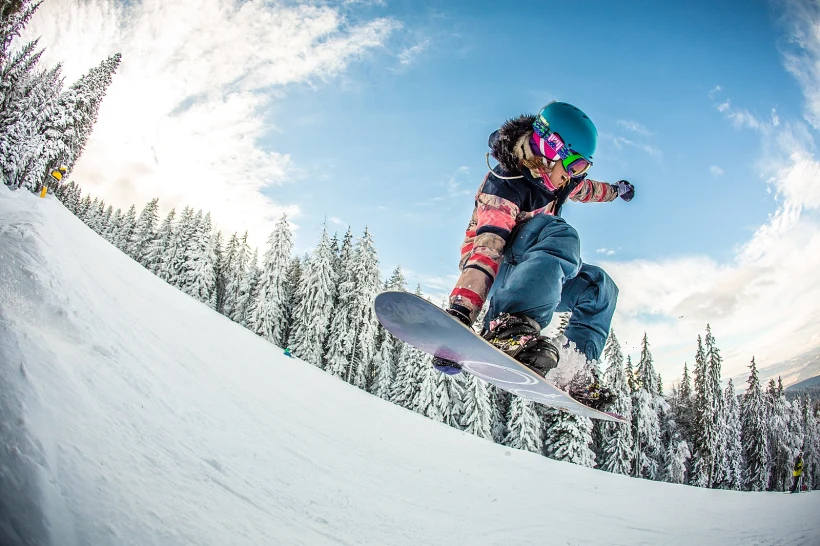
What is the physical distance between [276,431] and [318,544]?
2.50 m

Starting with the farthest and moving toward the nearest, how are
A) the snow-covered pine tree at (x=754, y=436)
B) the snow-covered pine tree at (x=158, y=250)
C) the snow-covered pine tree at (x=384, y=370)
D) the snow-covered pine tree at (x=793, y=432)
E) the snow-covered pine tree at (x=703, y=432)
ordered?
1. the snow-covered pine tree at (x=793, y=432)
2. the snow-covered pine tree at (x=754, y=436)
3. the snow-covered pine tree at (x=158, y=250)
4. the snow-covered pine tree at (x=703, y=432)
5. the snow-covered pine tree at (x=384, y=370)

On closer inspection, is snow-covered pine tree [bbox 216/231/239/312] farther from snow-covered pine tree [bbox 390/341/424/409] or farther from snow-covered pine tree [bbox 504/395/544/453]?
snow-covered pine tree [bbox 504/395/544/453]

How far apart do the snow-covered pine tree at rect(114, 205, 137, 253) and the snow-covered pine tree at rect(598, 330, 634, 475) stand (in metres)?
49.5

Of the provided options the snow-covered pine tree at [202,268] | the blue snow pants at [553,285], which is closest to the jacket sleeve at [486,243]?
the blue snow pants at [553,285]

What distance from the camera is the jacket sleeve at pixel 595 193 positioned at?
4125 mm

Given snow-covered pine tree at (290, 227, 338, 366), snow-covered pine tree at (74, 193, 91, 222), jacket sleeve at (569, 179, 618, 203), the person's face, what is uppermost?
snow-covered pine tree at (74, 193, 91, 222)

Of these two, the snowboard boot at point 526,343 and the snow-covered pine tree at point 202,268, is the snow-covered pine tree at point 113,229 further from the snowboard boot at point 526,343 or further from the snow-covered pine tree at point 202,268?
the snowboard boot at point 526,343

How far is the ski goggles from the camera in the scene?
9.73ft

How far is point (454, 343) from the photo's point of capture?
2764 millimetres

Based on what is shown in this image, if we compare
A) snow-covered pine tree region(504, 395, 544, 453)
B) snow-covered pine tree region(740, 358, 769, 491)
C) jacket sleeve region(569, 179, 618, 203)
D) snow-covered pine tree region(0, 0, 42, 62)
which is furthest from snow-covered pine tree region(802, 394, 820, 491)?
snow-covered pine tree region(0, 0, 42, 62)

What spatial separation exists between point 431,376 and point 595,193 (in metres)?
22.8

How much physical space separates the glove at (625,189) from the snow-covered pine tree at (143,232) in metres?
46.7

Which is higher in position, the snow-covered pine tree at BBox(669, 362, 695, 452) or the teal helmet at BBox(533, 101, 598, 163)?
the snow-covered pine tree at BBox(669, 362, 695, 452)

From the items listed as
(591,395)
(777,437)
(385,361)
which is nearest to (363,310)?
(385,361)
